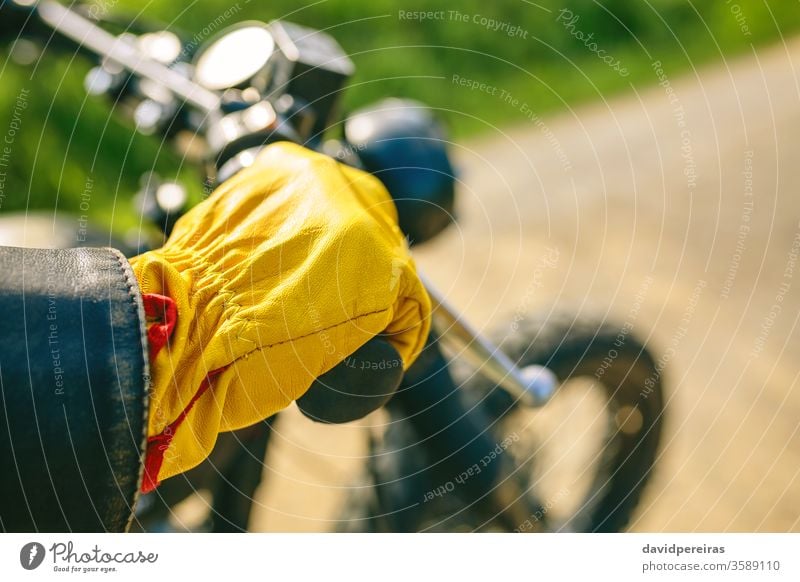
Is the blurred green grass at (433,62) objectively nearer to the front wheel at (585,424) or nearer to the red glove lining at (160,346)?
the front wheel at (585,424)

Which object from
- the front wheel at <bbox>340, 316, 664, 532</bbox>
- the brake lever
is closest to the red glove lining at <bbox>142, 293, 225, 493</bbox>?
the brake lever

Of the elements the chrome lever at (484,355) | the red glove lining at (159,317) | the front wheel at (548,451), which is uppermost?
the red glove lining at (159,317)

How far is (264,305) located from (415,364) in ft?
0.87

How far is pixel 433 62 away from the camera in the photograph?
6.79 feet

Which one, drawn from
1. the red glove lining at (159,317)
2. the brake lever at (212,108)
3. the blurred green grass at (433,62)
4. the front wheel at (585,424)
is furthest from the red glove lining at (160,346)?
the blurred green grass at (433,62)

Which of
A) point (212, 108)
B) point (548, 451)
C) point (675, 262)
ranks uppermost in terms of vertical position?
point (212, 108)

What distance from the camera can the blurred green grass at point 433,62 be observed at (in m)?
1.71

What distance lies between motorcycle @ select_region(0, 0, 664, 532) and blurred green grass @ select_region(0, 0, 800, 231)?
0.92 metres

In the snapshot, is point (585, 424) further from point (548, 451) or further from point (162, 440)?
point (162, 440)

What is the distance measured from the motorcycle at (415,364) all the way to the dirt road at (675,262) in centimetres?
8

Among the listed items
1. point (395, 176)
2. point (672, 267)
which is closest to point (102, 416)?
point (395, 176)

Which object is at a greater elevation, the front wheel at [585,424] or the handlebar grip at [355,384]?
the handlebar grip at [355,384]

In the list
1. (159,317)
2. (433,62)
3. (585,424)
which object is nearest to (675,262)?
(585,424)
